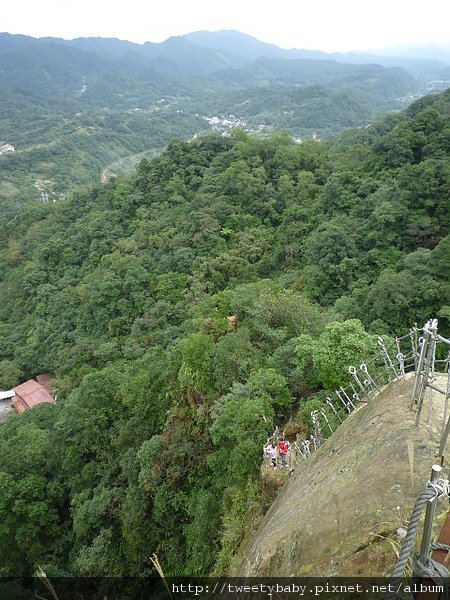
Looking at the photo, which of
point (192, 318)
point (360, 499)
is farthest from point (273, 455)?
point (192, 318)

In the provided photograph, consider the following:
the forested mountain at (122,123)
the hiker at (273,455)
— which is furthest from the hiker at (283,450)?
the forested mountain at (122,123)

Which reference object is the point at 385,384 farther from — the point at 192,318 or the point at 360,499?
the point at 192,318

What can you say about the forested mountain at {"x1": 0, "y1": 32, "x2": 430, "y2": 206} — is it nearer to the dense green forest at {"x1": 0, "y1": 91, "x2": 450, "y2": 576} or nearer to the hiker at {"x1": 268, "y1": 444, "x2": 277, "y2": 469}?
the dense green forest at {"x1": 0, "y1": 91, "x2": 450, "y2": 576}

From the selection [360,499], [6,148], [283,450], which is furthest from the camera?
[6,148]

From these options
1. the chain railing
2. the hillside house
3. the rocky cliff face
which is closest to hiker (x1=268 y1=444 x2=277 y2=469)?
the chain railing

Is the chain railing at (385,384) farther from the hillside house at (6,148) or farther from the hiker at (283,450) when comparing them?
the hillside house at (6,148)

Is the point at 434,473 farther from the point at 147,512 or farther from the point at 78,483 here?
the point at 78,483
